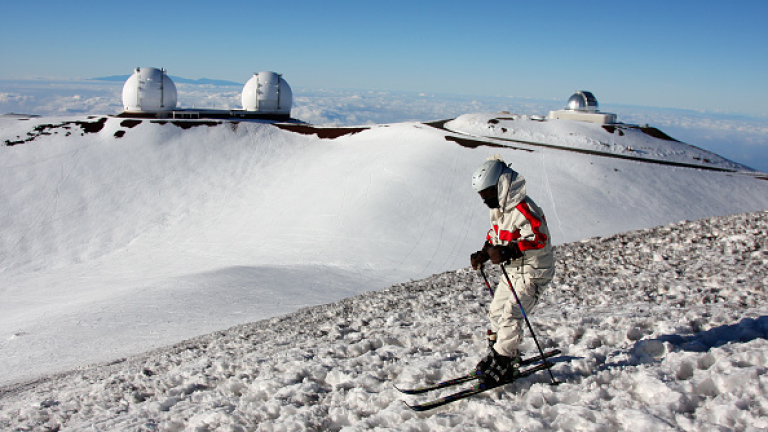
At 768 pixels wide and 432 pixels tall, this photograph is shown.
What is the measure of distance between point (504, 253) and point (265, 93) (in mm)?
47565

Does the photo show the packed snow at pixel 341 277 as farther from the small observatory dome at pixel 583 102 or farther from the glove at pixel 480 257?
the small observatory dome at pixel 583 102

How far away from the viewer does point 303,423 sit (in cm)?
479

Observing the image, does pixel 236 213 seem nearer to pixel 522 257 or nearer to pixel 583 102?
pixel 522 257

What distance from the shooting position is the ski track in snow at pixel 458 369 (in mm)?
4305

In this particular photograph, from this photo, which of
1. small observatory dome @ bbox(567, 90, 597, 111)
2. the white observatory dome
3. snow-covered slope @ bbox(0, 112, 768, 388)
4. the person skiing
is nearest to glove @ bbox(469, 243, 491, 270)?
the person skiing

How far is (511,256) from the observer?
4973 mm

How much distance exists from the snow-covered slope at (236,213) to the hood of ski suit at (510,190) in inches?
344

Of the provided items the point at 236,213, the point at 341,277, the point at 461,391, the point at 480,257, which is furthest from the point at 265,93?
the point at 461,391

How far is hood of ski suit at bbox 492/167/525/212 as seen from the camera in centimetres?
508

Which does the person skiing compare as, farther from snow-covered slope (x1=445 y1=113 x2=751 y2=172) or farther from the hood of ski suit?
snow-covered slope (x1=445 y1=113 x2=751 y2=172)

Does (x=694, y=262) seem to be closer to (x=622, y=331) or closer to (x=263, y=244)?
(x=622, y=331)

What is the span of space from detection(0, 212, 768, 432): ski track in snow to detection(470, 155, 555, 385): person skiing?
0.98 ft

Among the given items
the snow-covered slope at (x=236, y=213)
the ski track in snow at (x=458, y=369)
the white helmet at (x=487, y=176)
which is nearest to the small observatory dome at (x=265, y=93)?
the snow-covered slope at (x=236, y=213)

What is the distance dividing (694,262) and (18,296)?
22251 millimetres
